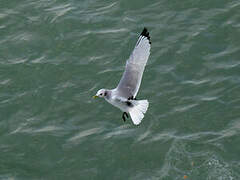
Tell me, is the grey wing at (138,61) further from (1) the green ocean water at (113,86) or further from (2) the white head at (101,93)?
(1) the green ocean water at (113,86)

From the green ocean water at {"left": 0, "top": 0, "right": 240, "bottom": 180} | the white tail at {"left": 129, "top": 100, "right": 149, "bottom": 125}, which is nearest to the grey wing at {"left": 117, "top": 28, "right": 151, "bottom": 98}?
the white tail at {"left": 129, "top": 100, "right": 149, "bottom": 125}

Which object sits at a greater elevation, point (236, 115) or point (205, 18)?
point (205, 18)

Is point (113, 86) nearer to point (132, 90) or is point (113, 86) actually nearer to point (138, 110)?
point (132, 90)

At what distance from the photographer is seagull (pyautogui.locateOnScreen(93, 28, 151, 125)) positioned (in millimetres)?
10555

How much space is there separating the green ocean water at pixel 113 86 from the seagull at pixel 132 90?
67.5 inches

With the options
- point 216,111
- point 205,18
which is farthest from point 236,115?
point 205,18

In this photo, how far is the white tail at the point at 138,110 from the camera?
10.4 m

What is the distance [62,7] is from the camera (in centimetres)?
1716

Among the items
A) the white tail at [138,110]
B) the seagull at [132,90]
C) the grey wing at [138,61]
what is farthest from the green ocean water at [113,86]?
the white tail at [138,110]

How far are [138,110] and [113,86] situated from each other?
13.0 ft

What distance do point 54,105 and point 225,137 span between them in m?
4.36

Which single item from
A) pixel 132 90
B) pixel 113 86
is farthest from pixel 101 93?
pixel 113 86

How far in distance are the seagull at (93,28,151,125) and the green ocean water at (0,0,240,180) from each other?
171cm

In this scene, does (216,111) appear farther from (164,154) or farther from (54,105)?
(54,105)
